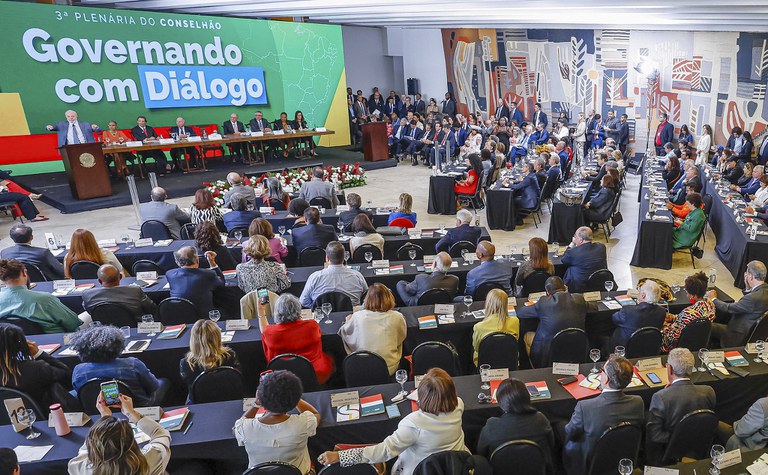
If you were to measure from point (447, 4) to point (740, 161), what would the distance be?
7.72m

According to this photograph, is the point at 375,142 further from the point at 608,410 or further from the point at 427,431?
the point at 427,431

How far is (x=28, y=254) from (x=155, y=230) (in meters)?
1.76

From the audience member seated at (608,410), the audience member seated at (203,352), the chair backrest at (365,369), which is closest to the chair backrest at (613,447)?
the audience member seated at (608,410)

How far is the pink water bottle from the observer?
A: 309 cm

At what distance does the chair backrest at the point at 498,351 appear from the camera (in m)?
4.07

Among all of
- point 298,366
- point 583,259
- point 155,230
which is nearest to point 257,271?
point 298,366

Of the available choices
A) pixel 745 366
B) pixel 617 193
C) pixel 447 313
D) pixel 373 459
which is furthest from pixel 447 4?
pixel 373 459

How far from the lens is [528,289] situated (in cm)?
539

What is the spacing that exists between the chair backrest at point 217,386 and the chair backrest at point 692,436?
2.82 meters

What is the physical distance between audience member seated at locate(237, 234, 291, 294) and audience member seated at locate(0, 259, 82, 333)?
62.3 inches

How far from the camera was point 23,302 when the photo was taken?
455cm

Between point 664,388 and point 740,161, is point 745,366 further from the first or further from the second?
point 740,161

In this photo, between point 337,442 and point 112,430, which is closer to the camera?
point 112,430

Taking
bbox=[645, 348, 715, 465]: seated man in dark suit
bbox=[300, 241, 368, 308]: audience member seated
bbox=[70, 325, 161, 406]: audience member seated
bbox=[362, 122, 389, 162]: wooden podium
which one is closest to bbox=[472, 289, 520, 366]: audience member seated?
bbox=[645, 348, 715, 465]: seated man in dark suit
